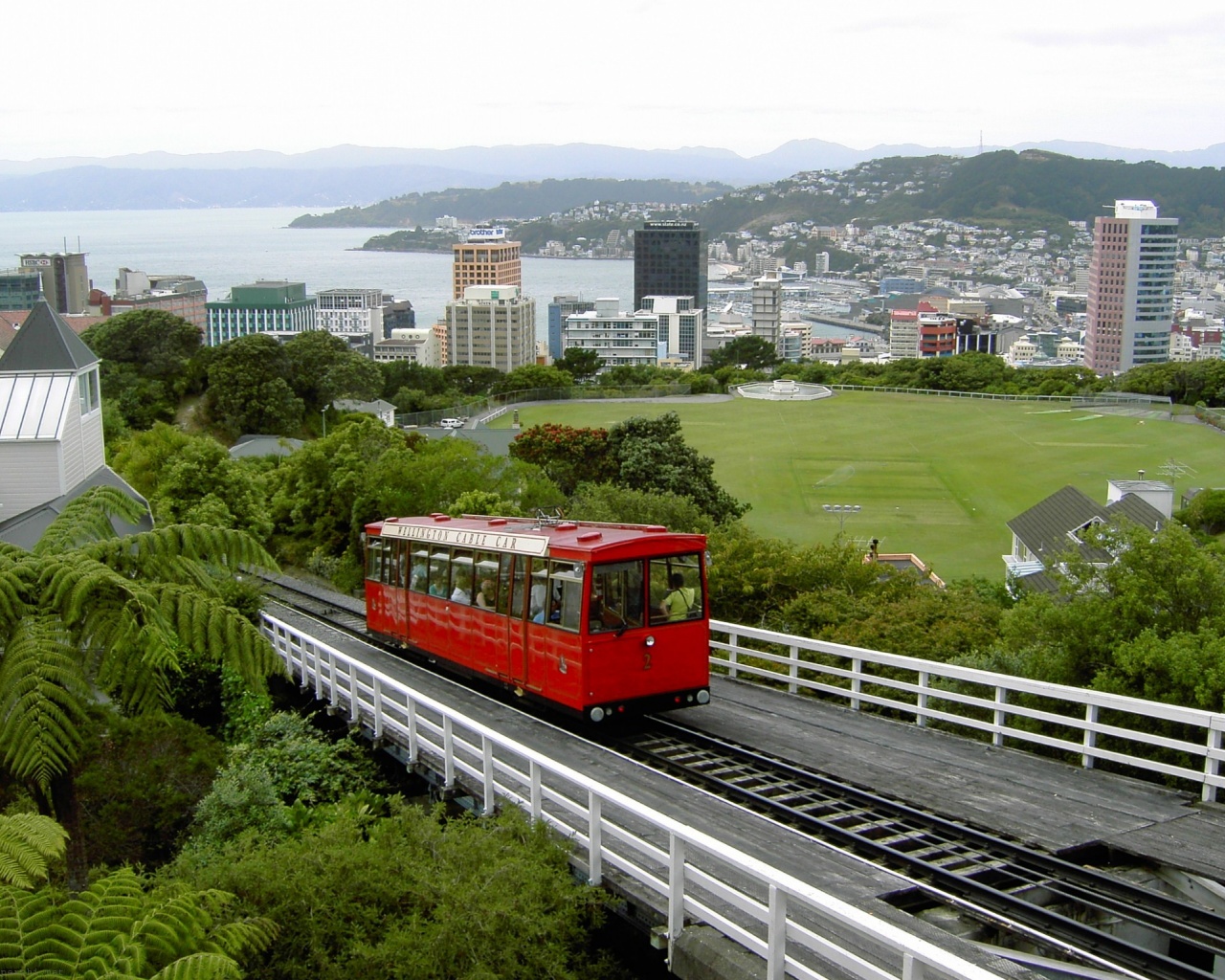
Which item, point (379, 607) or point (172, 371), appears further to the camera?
point (172, 371)

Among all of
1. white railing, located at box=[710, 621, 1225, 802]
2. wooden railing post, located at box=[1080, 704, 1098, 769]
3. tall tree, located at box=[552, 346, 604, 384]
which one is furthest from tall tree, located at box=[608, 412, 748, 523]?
tall tree, located at box=[552, 346, 604, 384]

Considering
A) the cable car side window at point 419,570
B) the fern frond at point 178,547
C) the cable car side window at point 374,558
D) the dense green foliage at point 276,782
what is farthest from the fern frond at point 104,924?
the cable car side window at point 374,558

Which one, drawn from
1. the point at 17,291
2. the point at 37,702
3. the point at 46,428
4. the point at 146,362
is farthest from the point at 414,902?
the point at 17,291

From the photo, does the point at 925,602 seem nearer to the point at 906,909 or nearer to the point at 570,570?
the point at 570,570

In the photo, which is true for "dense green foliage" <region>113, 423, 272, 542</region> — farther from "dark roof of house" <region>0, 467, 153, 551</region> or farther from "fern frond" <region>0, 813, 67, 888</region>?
"fern frond" <region>0, 813, 67, 888</region>

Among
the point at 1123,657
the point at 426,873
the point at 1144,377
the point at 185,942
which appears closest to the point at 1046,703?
the point at 1123,657

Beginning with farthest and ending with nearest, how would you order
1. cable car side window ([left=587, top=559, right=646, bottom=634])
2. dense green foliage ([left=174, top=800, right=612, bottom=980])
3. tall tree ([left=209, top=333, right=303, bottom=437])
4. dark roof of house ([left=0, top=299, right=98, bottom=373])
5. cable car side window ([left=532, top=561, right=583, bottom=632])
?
tall tree ([left=209, top=333, right=303, bottom=437]) < dark roof of house ([left=0, top=299, right=98, bottom=373]) < cable car side window ([left=532, top=561, right=583, bottom=632]) < cable car side window ([left=587, top=559, right=646, bottom=634]) < dense green foliage ([left=174, top=800, right=612, bottom=980])
